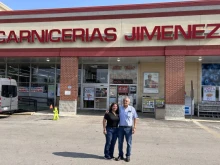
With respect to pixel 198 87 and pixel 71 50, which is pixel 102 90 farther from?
pixel 198 87

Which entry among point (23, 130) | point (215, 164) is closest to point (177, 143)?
point (215, 164)

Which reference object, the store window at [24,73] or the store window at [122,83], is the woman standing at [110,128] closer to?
the store window at [122,83]

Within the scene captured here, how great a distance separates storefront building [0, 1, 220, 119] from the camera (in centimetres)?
1434

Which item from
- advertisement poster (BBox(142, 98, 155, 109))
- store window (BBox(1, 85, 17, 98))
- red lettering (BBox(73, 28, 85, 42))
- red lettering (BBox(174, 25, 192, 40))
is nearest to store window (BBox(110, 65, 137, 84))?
advertisement poster (BBox(142, 98, 155, 109))

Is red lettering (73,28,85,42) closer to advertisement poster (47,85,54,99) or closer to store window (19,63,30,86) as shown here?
advertisement poster (47,85,54,99)

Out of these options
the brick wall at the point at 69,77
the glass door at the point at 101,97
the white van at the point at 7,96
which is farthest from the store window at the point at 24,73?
the glass door at the point at 101,97

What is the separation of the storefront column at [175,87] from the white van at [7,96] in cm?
955

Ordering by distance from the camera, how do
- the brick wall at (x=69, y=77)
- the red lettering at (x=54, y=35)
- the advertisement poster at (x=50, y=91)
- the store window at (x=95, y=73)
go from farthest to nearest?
the advertisement poster at (x=50, y=91) < the store window at (x=95, y=73) < the red lettering at (x=54, y=35) < the brick wall at (x=69, y=77)

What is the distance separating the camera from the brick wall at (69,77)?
1559 centimetres

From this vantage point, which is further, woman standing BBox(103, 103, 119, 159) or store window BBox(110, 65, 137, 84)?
store window BBox(110, 65, 137, 84)

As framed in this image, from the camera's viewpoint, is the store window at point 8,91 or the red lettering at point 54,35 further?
the red lettering at point 54,35

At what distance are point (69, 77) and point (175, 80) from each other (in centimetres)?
683

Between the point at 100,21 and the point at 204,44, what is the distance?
6717mm

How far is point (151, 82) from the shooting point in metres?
18.3
